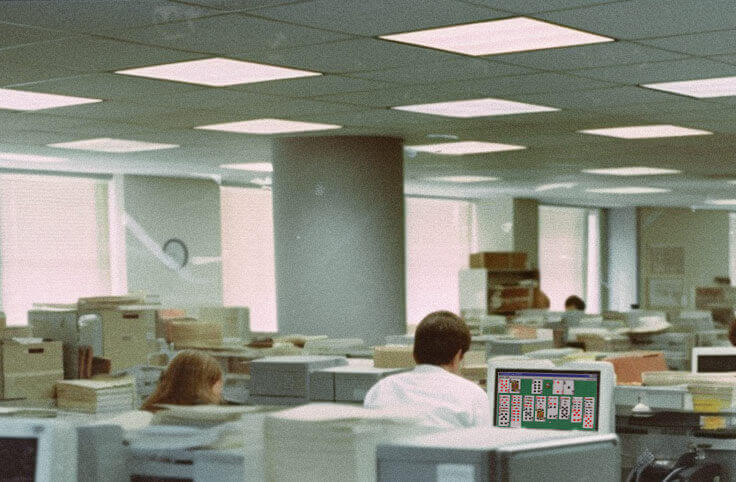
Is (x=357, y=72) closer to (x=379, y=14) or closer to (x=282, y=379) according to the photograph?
(x=379, y=14)

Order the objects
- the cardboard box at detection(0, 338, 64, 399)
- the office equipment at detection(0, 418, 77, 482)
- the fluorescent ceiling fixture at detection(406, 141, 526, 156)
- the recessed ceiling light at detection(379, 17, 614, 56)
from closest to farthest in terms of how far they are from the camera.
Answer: the office equipment at detection(0, 418, 77, 482)
the recessed ceiling light at detection(379, 17, 614, 56)
the cardboard box at detection(0, 338, 64, 399)
the fluorescent ceiling fixture at detection(406, 141, 526, 156)

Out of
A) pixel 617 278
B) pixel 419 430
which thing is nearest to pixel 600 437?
pixel 419 430

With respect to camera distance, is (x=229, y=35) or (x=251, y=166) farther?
(x=251, y=166)

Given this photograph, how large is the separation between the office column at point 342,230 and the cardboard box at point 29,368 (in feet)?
7.37

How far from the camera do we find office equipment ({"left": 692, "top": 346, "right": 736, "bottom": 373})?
16.5 feet

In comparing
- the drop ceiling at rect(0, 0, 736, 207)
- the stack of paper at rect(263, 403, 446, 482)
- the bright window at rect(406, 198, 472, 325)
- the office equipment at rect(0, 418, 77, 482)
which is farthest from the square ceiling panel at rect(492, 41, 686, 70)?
the bright window at rect(406, 198, 472, 325)

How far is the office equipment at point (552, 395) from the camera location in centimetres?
363

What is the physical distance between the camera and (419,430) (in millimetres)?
1876

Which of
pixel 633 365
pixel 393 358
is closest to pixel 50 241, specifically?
pixel 393 358

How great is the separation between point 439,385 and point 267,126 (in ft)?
14.2

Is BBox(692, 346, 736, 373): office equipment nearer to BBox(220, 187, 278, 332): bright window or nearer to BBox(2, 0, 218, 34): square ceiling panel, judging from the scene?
BBox(2, 0, 218, 34): square ceiling panel

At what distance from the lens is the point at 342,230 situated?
7.75 m

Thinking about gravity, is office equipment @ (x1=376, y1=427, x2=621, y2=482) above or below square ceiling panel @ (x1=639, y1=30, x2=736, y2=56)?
below

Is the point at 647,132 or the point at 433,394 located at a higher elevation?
the point at 647,132
